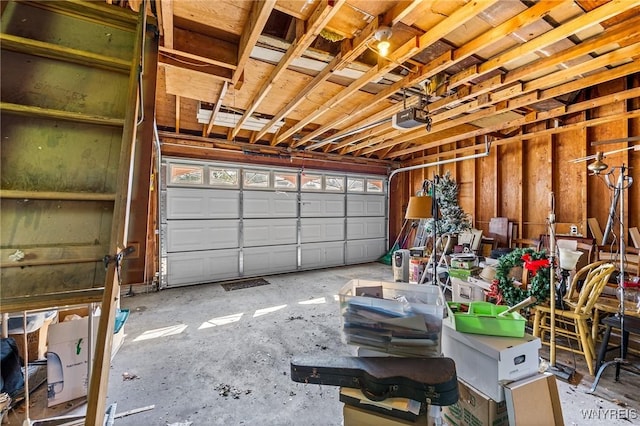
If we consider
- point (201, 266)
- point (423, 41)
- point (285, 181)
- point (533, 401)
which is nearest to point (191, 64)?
point (423, 41)

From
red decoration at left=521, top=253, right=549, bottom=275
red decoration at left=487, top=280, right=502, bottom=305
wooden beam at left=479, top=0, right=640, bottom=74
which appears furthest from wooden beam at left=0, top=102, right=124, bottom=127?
red decoration at left=487, top=280, right=502, bottom=305

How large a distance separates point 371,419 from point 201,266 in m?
4.85

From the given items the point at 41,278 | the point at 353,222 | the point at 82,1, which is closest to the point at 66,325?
the point at 41,278

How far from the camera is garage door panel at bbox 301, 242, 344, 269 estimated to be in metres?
6.49

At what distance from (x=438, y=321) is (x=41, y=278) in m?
1.82

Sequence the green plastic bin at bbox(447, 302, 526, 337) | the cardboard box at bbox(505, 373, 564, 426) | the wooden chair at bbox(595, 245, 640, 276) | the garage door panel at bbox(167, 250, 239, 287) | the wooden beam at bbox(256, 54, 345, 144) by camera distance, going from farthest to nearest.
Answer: the garage door panel at bbox(167, 250, 239, 287) → the wooden chair at bbox(595, 245, 640, 276) → the wooden beam at bbox(256, 54, 345, 144) → the green plastic bin at bbox(447, 302, 526, 337) → the cardboard box at bbox(505, 373, 564, 426)

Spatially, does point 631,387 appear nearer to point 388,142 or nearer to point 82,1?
point 82,1

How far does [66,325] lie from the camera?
1.69 meters

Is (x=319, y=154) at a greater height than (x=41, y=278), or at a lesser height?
greater

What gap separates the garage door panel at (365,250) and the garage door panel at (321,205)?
0.94 metres

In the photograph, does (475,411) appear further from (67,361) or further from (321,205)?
(321,205)

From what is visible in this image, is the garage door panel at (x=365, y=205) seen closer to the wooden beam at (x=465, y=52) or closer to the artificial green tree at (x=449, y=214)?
the artificial green tree at (x=449, y=214)

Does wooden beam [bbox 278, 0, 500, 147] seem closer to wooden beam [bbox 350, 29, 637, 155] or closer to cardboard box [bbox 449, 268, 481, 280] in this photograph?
wooden beam [bbox 350, 29, 637, 155]

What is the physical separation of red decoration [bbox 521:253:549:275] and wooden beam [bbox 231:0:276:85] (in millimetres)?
2881
